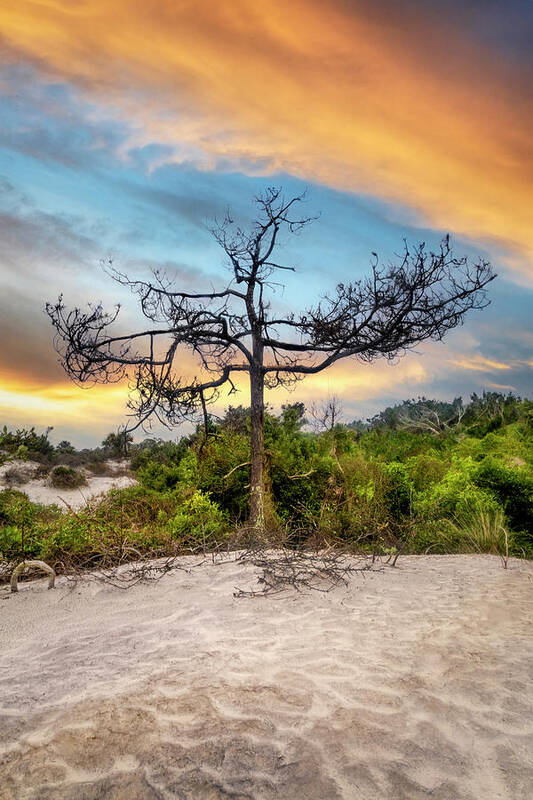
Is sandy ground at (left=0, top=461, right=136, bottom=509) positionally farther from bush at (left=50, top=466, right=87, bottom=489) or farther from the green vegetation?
the green vegetation

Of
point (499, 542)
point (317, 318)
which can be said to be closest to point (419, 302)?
point (317, 318)

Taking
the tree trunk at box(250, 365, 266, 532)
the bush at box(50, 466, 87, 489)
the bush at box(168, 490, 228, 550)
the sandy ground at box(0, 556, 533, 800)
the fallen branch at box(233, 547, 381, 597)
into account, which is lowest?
the sandy ground at box(0, 556, 533, 800)

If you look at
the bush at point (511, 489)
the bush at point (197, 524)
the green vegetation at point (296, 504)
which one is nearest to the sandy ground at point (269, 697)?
the green vegetation at point (296, 504)

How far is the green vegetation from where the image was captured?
8.63 metres

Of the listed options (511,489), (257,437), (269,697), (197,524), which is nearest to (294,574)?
(269,697)

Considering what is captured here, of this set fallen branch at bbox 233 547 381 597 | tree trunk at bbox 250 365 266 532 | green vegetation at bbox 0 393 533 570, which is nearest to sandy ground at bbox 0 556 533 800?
fallen branch at bbox 233 547 381 597

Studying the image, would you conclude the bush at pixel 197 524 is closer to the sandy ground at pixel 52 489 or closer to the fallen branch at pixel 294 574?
the fallen branch at pixel 294 574

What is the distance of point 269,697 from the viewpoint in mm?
3535

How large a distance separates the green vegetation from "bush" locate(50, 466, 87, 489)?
29.9 ft

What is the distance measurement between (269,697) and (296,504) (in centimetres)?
957

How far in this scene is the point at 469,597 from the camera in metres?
6.27

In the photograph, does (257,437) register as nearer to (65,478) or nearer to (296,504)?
(296,504)

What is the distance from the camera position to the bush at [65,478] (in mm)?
23875

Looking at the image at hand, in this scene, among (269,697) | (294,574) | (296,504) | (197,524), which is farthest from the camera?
(296,504)
